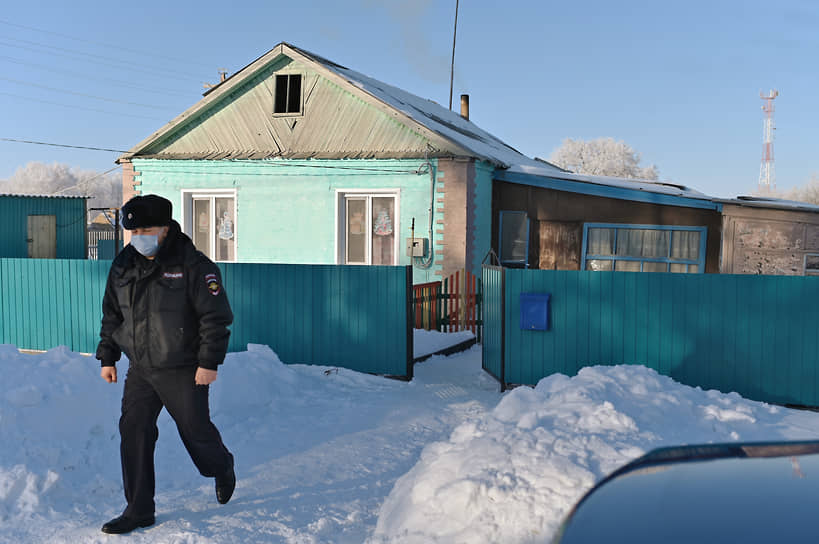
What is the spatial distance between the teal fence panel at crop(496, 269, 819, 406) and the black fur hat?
197 inches

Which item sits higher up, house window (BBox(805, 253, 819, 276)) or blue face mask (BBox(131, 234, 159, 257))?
blue face mask (BBox(131, 234, 159, 257))

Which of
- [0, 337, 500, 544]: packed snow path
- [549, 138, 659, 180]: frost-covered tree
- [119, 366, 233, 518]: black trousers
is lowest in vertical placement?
[0, 337, 500, 544]: packed snow path

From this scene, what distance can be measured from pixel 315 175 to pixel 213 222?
2823mm

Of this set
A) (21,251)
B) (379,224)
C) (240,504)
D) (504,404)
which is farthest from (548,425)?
(21,251)

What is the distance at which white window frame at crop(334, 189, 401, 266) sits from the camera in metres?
15.3

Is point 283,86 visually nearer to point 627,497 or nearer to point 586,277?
point 586,277

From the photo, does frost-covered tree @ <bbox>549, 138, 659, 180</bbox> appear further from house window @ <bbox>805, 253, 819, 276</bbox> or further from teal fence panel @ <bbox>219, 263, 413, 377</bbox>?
teal fence panel @ <bbox>219, 263, 413, 377</bbox>

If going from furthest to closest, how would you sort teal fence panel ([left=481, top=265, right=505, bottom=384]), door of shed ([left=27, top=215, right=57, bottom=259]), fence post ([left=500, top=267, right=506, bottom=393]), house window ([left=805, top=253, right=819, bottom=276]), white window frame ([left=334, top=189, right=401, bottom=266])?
door of shed ([left=27, top=215, right=57, bottom=259]) < white window frame ([left=334, top=189, right=401, bottom=266]) < house window ([left=805, top=253, right=819, bottom=276]) < teal fence panel ([left=481, top=265, right=505, bottom=384]) < fence post ([left=500, top=267, right=506, bottom=393])

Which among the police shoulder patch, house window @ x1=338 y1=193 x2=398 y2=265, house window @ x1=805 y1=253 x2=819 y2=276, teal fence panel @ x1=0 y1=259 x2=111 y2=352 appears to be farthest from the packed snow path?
house window @ x1=805 y1=253 x2=819 y2=276

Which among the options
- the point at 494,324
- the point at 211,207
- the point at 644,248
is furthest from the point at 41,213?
the point at 494,324

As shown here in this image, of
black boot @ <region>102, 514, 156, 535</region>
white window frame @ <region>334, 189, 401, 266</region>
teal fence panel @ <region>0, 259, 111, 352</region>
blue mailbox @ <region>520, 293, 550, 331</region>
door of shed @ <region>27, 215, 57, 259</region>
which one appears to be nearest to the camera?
black boot @ <region>102, 514, 156, 535</region>

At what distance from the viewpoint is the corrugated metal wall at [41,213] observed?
2456cm

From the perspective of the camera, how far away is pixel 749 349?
8039 millimetres

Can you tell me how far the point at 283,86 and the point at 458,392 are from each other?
9.97 m
